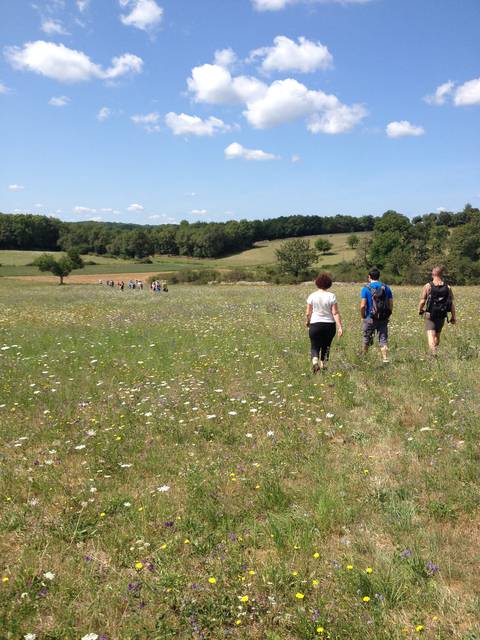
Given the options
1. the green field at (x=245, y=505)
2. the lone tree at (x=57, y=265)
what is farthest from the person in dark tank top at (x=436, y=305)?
the lone tree at (x=57, y=265)

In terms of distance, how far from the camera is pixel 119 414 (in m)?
7.03

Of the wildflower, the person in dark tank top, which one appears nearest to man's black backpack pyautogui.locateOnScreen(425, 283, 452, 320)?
the person in dark tank top

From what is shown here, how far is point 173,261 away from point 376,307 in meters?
112

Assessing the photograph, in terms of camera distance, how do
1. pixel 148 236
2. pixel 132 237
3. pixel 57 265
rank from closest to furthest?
pixel 57 265
pixel 132 237
pixel 148 236

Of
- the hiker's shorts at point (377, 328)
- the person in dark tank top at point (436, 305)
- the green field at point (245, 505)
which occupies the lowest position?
the green field at point (245, 505)

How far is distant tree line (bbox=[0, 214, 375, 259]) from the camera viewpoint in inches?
4892

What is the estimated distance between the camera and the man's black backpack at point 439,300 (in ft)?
32.3

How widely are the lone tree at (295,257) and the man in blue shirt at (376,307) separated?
247 feet

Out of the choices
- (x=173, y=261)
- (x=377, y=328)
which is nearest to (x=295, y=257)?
(x=173, y=261)

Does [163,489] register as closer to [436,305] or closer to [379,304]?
[379,304]

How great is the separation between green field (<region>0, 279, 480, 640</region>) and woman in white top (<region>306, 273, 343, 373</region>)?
62 cm

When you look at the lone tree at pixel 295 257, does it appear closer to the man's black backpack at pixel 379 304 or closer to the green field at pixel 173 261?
Answer: the green field at pixel 173 261

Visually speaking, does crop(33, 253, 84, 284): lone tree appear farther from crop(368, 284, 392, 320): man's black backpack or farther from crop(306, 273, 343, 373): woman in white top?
crop(306, 273, 343, 373): woman in white top

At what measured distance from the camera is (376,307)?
9914mm
